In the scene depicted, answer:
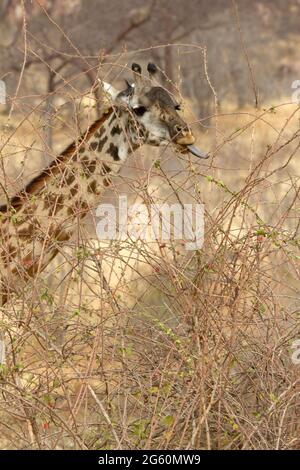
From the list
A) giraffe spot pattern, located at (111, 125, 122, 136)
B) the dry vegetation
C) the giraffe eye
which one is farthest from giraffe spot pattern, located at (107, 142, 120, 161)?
the dry vegetation

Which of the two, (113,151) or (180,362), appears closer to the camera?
(180,362)

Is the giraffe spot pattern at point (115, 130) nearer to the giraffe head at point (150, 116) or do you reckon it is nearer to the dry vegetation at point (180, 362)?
the giraffe head at point (150, 116)

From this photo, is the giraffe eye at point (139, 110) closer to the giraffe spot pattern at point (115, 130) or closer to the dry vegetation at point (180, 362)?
the giraffe spot pattern at point (115, 130)

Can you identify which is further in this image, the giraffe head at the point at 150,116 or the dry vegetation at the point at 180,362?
the giraffe head at the point at 150,116

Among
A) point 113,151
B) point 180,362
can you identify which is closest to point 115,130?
point 113,151

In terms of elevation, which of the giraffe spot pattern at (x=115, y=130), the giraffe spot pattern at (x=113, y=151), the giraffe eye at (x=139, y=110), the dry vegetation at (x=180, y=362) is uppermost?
the giraffe eye at (x=139, y=110)

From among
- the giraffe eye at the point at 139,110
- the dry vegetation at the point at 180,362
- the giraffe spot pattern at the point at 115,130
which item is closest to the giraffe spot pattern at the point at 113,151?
A: the giraffe spot pattern at the point at 115,130

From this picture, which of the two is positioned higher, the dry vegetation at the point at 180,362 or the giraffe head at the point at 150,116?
the giraffe head at the point at 150,116

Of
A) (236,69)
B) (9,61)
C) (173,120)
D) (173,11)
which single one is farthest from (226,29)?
(173,120)

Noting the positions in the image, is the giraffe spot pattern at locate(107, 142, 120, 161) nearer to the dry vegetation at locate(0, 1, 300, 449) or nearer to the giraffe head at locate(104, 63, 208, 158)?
the giraffe head at locate(104, 63, 208, 158)

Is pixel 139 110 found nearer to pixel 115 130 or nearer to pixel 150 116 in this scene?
pixel 150 116

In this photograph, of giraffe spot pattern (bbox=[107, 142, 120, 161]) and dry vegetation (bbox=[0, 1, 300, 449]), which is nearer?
dry vegetation (bbox=[0, 1, 300, 449])

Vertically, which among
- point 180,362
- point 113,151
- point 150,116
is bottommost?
point 180,362

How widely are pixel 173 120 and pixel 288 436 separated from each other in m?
2.81
